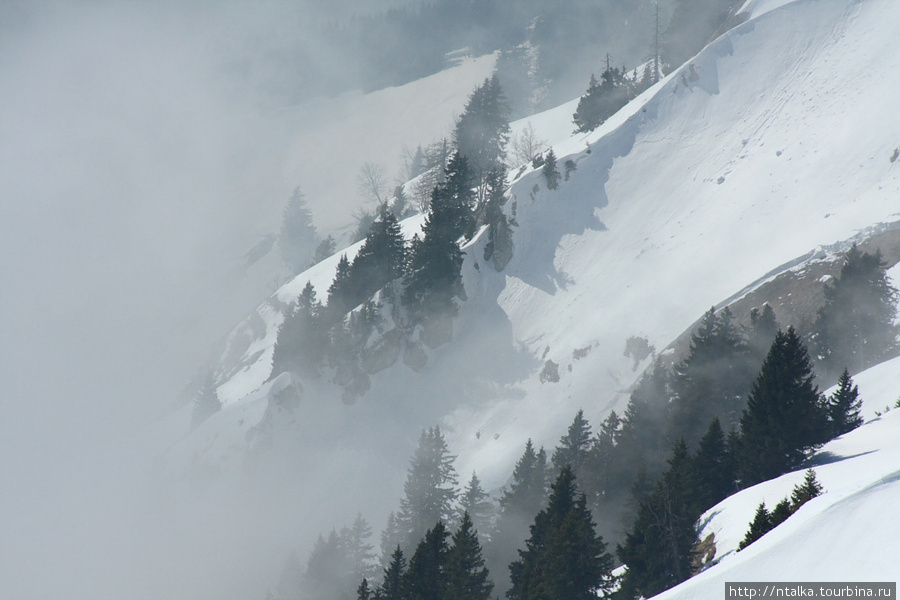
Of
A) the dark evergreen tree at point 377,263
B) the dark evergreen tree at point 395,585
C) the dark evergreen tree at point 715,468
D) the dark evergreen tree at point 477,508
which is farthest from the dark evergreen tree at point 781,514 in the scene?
the dark evergreen tree at point 377,263

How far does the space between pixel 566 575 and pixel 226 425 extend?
47517mm

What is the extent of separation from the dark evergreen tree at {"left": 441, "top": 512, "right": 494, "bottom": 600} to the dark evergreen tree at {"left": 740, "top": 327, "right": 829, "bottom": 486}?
40.1ft

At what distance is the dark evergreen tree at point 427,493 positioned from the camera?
47531mm

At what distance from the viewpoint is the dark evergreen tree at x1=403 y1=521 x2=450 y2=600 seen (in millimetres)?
30078

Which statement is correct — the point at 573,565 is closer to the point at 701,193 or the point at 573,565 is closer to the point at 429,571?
the point at 429,571

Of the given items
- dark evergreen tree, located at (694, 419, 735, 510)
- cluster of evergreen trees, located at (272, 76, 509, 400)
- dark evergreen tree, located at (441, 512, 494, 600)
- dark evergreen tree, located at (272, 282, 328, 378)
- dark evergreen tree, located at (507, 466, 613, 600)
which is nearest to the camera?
dark evergreen tree, located at (507, 466, 613, 600)

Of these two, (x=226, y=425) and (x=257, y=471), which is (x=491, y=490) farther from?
(x=226, y=425)

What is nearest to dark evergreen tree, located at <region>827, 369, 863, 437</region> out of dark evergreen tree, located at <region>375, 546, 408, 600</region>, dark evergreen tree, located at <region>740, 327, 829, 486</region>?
dark evergreen tree, located at <region>740, 327, 829, 486</region>

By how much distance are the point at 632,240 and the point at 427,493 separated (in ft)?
103

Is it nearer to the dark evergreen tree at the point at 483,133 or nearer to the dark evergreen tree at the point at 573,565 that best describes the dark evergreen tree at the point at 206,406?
the dark evergreen tree at the point at 483,133

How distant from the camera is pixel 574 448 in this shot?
4709 cm

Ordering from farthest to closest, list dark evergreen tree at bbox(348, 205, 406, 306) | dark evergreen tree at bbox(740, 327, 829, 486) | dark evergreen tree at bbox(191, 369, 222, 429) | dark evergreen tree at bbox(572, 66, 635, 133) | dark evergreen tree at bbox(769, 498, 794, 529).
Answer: dark evergreen tree at bbox(572, 66, 635, 133)
dark evergreen tree at bbox(191, 369, 222, 429)
dark evergreen tree at bbox(348, 205, 406, 306)
dark evergreen tree at bbox(740, 327, 829, 486)
dark evergreen tree at bbox(769, 498, 794, 529)

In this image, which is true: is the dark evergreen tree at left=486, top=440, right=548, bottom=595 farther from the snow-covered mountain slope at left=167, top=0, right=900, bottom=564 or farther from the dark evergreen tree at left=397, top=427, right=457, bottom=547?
the snow-covered mountain slope at left=167, top=0, right=900, bottom=564

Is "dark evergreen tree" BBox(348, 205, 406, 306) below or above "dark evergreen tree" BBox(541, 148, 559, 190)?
below
